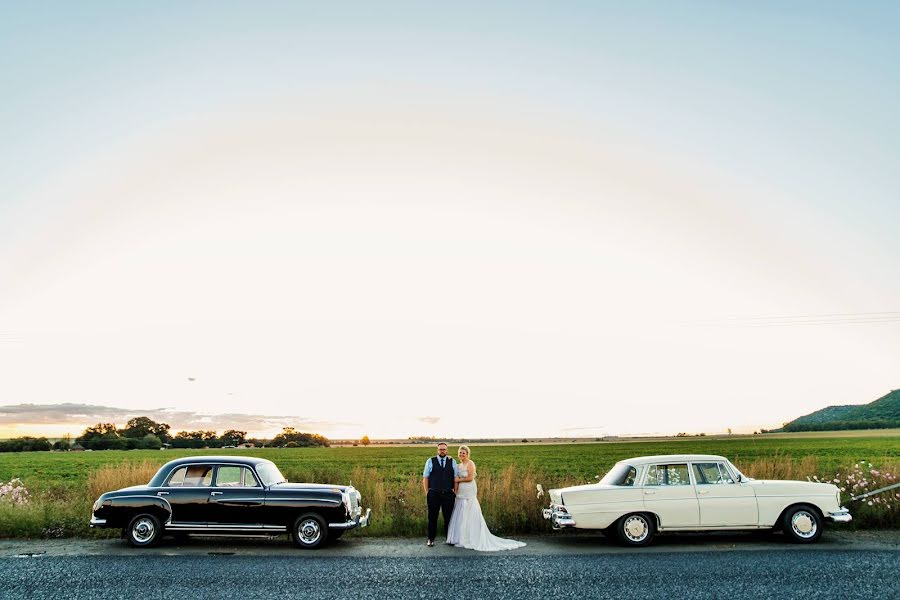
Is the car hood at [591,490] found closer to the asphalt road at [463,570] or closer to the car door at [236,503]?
the asphalt road at [463,570]

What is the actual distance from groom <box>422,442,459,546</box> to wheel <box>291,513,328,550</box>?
2145mm

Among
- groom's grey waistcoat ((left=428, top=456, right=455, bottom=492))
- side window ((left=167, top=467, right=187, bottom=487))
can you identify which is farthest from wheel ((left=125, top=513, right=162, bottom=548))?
groom's grey waistcoat ((left=428, top=456, right=455, bottom=492))

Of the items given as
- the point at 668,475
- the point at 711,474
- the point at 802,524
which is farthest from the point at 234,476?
the point at 802,524

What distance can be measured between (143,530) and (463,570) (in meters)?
7.12

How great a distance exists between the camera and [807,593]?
10.0 metres

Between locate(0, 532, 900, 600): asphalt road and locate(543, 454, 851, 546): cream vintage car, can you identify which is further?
locate(543, 454, 851, 546): cream vintage car

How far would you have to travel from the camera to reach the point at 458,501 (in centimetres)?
1462

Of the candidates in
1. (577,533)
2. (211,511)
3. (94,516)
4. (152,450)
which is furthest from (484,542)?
(152,450)

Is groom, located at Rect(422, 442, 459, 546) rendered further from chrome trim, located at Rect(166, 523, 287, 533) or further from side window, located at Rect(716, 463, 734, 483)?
side window, located at Rect(716, 463, 734, 483)

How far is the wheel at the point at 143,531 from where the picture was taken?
14.7 meters

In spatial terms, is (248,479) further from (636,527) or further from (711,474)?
(711,474)

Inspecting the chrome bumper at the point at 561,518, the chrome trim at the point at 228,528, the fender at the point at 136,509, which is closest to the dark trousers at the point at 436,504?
the chrome bumper at the point at 561,518

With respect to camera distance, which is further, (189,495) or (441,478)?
(189,495)

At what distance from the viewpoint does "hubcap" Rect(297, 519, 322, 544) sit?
14.5 metres
